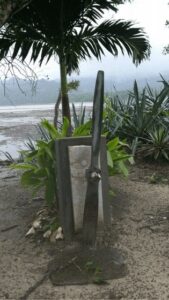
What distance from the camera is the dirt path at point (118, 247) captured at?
2795 millimetres

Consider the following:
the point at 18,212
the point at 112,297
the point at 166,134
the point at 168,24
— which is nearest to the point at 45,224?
the point at 18,212

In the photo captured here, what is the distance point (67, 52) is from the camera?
6699 millimetres

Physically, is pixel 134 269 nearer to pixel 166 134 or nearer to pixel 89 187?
pixel 89 187

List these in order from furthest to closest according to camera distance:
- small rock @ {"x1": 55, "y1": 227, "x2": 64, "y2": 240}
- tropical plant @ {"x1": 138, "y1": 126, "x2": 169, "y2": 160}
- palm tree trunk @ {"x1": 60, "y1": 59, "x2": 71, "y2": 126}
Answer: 1. palm tree trunk @ {"x1": 60, "y1": 59, "x2": 71, "y2": 126}
2. tropical plant @ {"x1": 138, "y1": 126, "x2": 169, "y2": 160}
3. small rock @ {"x1": 55, "y1": 227, "x2": 64, "y2": 240}

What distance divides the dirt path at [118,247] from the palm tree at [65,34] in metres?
2.29

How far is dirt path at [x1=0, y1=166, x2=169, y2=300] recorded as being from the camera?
2795 millimetres

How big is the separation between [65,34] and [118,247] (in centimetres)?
408

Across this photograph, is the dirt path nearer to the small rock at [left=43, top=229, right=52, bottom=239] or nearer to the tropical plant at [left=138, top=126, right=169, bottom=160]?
the small rock at [left=43, top=229, right=52, bottom=239]

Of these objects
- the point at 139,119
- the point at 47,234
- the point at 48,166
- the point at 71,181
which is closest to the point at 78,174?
the point at 71,181

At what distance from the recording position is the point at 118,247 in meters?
3.43

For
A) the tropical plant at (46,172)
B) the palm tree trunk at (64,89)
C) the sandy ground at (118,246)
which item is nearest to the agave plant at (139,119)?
the palm tree trunk at (64,89)

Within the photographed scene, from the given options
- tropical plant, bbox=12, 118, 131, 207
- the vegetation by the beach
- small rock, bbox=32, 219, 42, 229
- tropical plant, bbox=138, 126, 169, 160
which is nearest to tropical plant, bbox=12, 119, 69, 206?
tropical plant, bbox=12, 118, 131, 207

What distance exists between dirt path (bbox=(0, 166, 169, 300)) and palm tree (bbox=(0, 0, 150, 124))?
2.29 m

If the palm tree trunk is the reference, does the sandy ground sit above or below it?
below
